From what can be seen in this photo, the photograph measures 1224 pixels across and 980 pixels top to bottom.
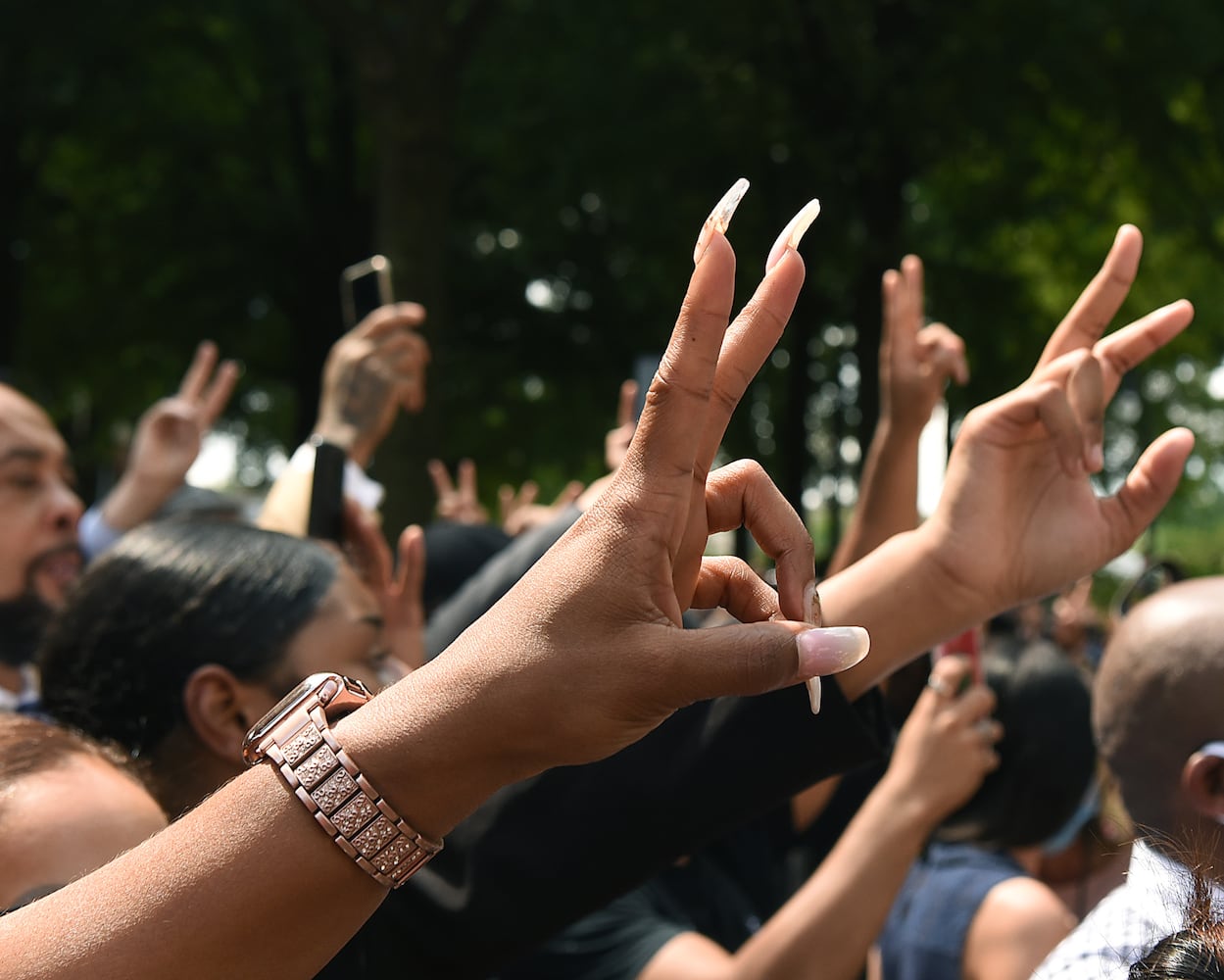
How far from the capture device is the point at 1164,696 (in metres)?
2.43

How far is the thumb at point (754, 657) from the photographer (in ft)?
3.92

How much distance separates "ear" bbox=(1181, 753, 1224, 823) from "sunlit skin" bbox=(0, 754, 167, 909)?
61.5 inches

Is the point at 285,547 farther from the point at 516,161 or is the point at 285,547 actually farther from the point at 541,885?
the point at 516,161

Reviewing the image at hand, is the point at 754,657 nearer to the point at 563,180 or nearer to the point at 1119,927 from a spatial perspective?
the point at 1119,927

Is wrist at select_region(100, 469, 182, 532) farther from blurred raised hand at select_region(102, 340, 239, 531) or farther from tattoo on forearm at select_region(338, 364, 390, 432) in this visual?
tattoo on forearm at select_region(338, 364, 390, 432)

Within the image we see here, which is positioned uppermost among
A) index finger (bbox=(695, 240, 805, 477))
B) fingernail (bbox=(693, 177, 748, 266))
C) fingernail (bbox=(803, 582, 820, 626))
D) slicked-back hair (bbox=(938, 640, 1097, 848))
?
fingernail (bbox=(693, 177, 748, 266))

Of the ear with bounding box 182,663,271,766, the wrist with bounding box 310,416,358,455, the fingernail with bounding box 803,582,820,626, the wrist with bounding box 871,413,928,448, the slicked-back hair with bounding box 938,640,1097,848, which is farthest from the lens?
the wrist with bounding box 310,416,358,455

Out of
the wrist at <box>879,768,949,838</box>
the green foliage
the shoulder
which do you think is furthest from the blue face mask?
the green foliage

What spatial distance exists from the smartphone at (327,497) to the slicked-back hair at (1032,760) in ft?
5.07

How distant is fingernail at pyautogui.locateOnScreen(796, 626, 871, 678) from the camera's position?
120 cm

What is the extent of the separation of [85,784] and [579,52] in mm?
10774

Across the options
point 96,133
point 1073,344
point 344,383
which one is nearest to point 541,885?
point 1073,344

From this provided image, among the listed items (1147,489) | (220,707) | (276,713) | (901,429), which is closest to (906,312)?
(901,429)

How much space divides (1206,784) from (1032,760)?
3.77 ft
